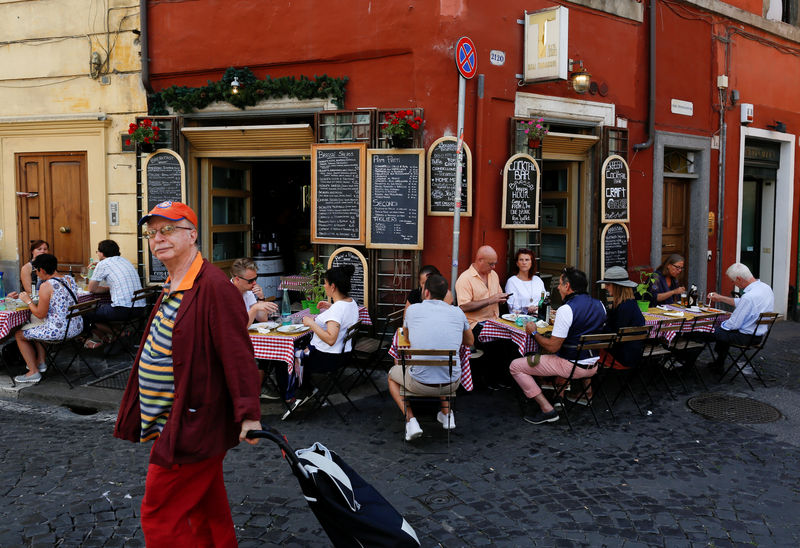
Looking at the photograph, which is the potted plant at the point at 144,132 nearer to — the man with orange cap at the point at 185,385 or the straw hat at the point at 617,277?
the straw hat at the point at 617,277

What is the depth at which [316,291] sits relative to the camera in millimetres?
7496

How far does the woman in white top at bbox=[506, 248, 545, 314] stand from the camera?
7.64 meters

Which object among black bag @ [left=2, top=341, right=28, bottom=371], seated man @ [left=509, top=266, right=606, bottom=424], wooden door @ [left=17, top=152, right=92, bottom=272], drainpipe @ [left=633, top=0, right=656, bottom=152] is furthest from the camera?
wooden door @ [left=17, top=152, right=92, bottom=272]

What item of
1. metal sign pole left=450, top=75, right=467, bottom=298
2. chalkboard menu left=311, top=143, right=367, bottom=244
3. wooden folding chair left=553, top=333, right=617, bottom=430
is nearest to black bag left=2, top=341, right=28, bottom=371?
chalkboard menu left=311, top=143, right=367, bottom=244

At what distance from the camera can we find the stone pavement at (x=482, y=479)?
3.96 meters

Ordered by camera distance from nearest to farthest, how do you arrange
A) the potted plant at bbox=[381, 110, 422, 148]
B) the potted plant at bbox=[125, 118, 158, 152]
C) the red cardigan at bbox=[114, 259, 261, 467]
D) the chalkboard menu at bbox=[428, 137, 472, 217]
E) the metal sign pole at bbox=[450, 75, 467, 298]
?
the red cardigan at bbox=[114, 259, 261, 467]
the metal sign pole at bbox=[450, 75, 467, 298]
the potted plant at bbox=[381, 110, 422, 148]
the chalkboard menu at bbox=[428, 137, 472, 217]
the potted plant at bbox=[125, 118, 158, 152]

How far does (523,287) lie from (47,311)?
5.20m

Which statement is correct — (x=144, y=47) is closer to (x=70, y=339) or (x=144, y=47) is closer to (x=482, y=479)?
(x=70, y=339)

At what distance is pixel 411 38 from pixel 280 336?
4.03m

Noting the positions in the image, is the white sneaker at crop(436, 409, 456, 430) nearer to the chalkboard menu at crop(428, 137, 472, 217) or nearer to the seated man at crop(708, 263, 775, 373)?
the chalkboard menu at crop(428, 137, 472, 217)

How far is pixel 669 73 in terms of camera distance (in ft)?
33.2

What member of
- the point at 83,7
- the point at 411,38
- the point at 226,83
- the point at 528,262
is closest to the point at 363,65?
the point at 411,38

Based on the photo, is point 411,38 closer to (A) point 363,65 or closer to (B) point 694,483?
(A) point 363,65

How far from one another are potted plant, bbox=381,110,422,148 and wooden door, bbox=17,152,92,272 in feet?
16.3
